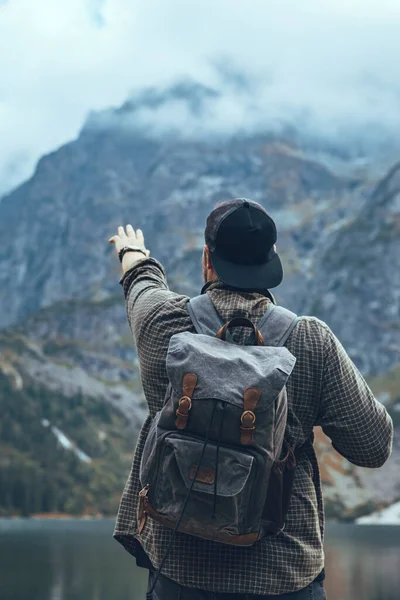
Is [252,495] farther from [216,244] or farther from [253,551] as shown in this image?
[216,244]

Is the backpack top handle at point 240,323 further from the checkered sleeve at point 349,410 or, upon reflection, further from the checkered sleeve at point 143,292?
the checkered sleeve at point 143,292

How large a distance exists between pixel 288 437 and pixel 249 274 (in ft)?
3.18

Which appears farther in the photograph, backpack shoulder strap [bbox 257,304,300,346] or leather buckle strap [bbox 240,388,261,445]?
backpack shoulder strap [bbox 257,304,300,346]

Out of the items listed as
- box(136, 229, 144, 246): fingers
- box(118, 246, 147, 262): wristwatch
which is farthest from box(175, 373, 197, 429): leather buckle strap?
box(136, 229, 144, 246): fingers

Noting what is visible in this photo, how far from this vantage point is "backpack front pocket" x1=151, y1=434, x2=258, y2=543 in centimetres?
448

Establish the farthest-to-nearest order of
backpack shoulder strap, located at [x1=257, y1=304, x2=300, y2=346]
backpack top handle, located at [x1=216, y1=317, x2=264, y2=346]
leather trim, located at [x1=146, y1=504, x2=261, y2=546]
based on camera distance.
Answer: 1. backpack shoulder strap, located at [x1=257, y1=304, x2=300, y2=346]
2. backpack top handle, located at [x1=216, y1=317, x2=264, y2=346]
3. leather trim, located at [x1=146, y1=504, x2=261, y2=546]

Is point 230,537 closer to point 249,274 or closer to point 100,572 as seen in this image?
point 249,274

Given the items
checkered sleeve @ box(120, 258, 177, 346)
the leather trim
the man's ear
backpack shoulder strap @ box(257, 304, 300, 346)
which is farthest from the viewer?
the man's ear

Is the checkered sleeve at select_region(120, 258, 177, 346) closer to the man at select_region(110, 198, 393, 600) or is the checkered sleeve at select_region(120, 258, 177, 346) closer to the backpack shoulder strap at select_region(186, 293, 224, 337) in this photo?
the man at select_region(110, 198, 393, 600)

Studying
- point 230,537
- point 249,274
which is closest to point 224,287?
point 249,274

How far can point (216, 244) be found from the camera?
5379 millimetres

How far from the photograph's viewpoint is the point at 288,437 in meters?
5.05

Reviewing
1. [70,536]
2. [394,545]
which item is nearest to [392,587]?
[394,545]

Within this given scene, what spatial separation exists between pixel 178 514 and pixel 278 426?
26.6 inches
